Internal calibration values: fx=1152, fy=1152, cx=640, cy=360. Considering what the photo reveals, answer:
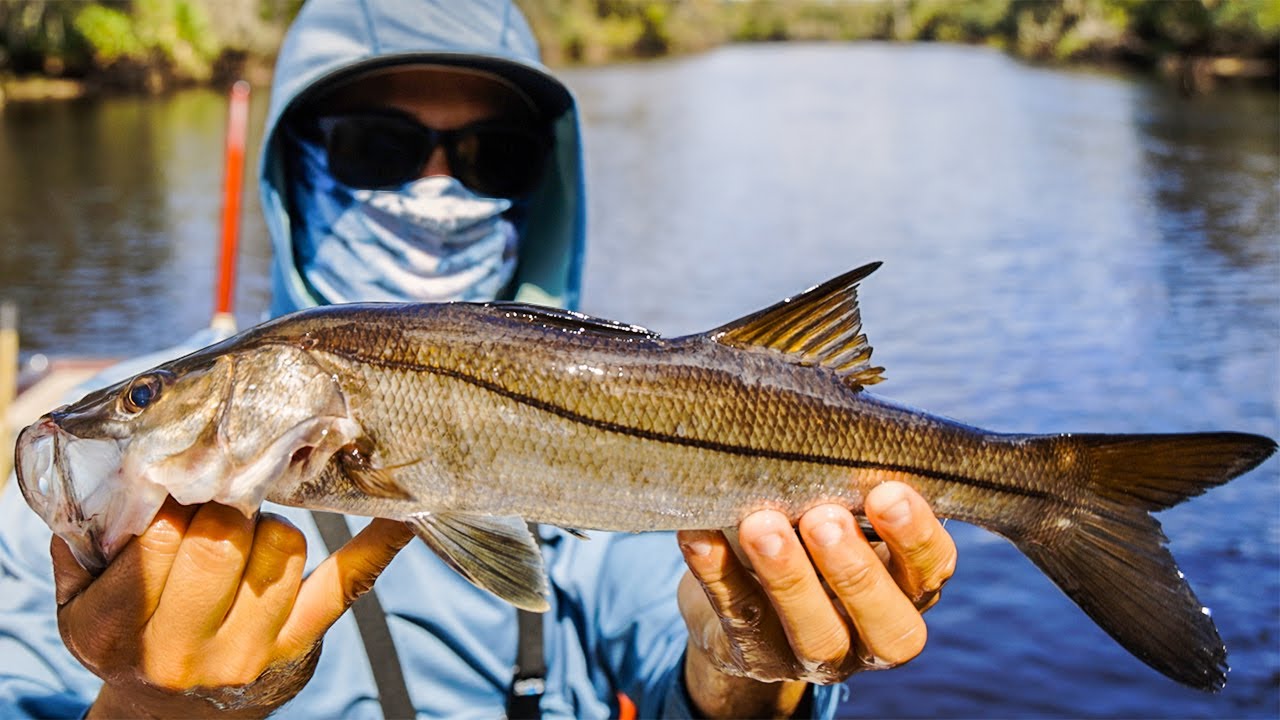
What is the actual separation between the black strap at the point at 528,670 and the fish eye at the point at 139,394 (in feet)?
4.78

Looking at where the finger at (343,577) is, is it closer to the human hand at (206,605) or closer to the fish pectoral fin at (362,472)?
the human hand at (206,605)

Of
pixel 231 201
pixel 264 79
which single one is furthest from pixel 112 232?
pixel 264 79

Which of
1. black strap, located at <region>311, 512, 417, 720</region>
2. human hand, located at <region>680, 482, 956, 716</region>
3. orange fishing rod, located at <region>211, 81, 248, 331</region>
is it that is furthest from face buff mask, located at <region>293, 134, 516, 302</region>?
orange fishing rod, located at <region>211, 81, 248, 331</region>

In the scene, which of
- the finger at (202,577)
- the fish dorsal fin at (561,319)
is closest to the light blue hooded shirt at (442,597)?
the finger at (202,577)

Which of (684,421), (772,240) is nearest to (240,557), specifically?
(684,421)

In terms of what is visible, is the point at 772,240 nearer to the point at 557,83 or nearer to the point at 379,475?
the point at 557,83

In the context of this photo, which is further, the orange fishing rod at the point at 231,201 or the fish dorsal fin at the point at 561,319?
the orange fishing rod at the point at 231,201

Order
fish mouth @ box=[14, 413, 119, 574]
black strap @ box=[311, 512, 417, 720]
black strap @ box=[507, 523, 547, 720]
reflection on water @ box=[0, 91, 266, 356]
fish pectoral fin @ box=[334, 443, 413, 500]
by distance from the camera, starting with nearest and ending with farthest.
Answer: fish mouth @ box=[14, 413, 119, 574] < fish pectoral fin @ box=[334, 443, 413, 500] < black strap @ box=[311, 512, 417, 720] < black strap @ box=[507, 523, 547, 720] < reflection on water @ box=[0, 91, 266, 356]

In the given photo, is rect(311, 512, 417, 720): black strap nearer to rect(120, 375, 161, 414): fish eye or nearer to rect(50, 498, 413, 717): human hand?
rect(50, 498, 413, 717): human hand

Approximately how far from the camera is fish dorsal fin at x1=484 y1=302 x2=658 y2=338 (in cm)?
264

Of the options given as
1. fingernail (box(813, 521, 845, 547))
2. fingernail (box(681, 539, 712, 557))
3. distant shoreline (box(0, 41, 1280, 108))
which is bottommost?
distant shoreline (box(0, 41, 1280, 108))

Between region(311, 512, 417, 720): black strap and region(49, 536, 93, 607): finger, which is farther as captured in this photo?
region(311, 512, 417, 720): black strap

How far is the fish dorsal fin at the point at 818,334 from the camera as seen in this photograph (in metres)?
2.73

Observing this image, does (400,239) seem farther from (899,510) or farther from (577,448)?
(899,510)
